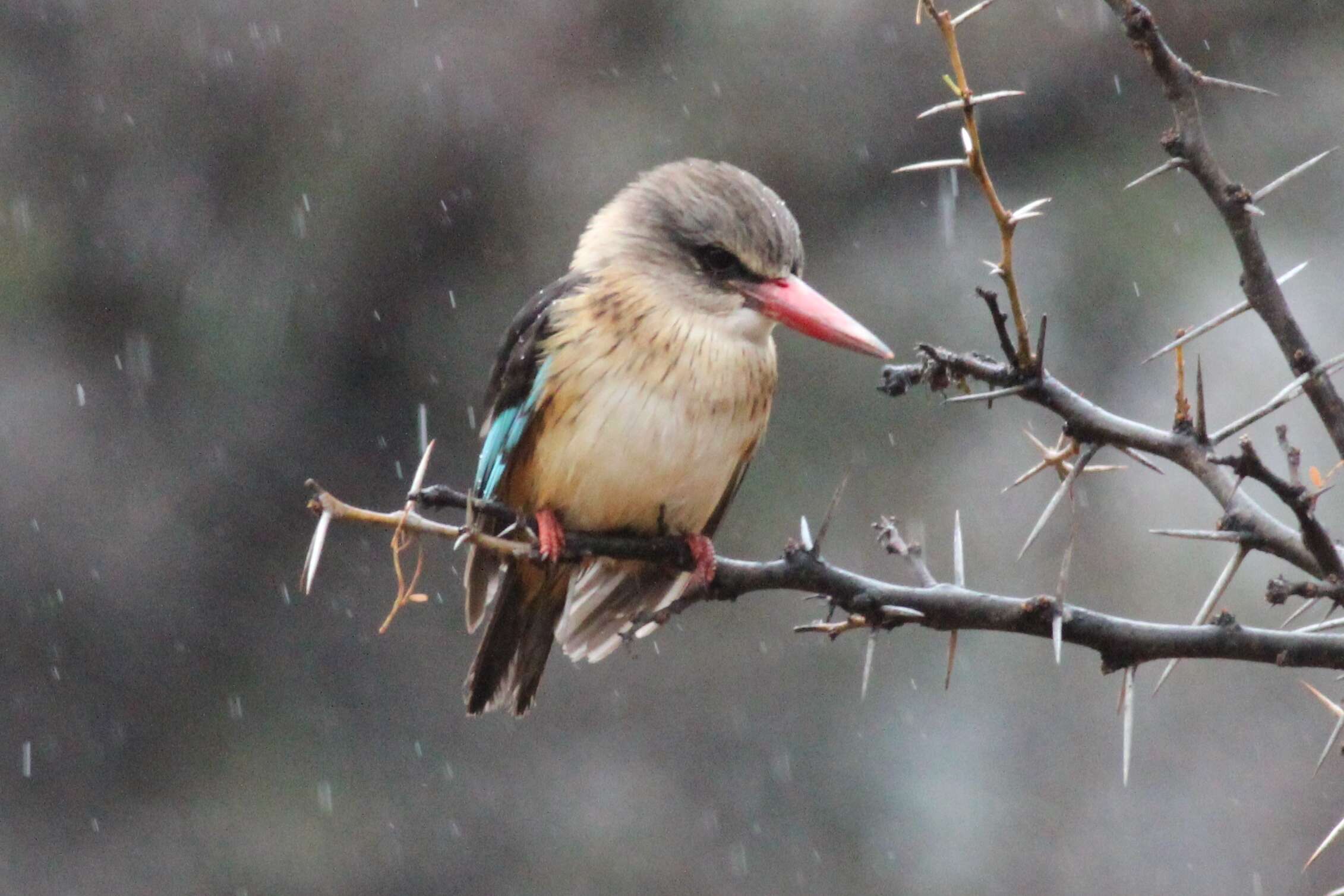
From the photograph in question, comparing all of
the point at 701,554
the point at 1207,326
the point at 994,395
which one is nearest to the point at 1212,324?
the point at 1207,326

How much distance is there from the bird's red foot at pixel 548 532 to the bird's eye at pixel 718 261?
53cm

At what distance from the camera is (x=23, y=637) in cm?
597

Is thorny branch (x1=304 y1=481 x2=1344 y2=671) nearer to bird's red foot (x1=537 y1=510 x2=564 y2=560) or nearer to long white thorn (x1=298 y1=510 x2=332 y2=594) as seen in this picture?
long white thorn (x1=298 y1=510 x2=332 y2=594)

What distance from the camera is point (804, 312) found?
263 cm

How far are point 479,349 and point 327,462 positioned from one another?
2.43ft

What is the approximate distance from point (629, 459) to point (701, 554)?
0.22 metres

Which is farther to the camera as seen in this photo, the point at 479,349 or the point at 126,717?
the point at 126,717

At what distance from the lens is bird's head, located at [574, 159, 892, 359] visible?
2.78 m

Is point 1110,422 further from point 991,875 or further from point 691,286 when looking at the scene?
point 991,875

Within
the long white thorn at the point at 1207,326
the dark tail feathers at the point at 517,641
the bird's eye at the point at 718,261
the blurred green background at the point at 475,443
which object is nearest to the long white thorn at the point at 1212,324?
the long white thorn at the point at 1207,326

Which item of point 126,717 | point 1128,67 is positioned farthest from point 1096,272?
point 126,717

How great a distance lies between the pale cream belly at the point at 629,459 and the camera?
103 inches

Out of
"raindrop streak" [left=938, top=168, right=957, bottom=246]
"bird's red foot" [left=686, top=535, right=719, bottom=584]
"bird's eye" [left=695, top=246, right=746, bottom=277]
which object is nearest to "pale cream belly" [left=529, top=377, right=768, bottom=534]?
"bird's red foot" [left=686, top=535, right=719, bottom=584]

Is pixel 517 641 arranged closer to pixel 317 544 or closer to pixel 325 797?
pixel 317 544
